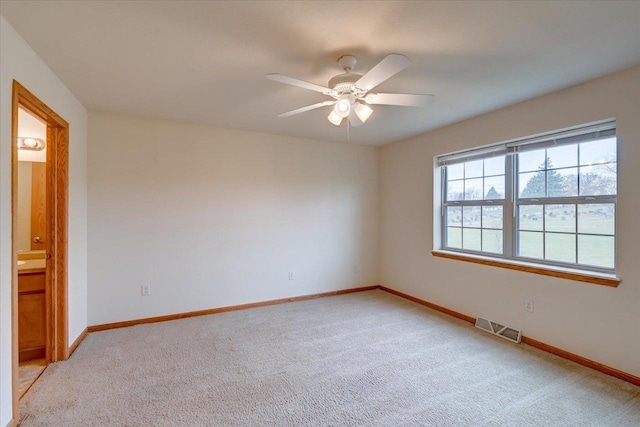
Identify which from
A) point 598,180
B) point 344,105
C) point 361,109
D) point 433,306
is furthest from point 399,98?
point 433,306

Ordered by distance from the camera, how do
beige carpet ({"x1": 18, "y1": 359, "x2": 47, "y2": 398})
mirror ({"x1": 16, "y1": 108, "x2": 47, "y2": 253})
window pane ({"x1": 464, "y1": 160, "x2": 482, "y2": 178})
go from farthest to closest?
window pane ({"x1": 464, "y1": 160, "x2": 482, "y2": 178})
mirror ({"x1": 16, "y1": 108, "x2": 47, "y2": 253})
beige carpet ({"x1": 18, "y1": 359, "x2": 47, "y2": 398})

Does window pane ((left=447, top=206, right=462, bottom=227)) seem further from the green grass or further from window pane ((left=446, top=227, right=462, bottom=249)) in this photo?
the green grass

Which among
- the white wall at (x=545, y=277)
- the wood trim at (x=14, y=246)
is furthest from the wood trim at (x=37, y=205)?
the white wall at (x=545, y=277)

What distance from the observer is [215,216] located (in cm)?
384

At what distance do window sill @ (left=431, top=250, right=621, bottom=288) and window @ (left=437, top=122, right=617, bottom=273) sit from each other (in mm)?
121

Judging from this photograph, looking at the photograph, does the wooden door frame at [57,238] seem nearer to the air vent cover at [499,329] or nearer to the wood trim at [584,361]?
the air vent cover at [499,329]

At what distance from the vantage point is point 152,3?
158cm

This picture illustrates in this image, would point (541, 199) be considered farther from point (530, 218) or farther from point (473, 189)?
point (473, 189)

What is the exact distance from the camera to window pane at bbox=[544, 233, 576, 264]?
277cm

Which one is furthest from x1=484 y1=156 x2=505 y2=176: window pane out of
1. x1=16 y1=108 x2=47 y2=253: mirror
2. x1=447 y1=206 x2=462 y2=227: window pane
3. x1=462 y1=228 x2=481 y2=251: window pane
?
x1=16 y1=108 x2=47 y2=253: mirror

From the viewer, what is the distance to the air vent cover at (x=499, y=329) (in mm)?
2998

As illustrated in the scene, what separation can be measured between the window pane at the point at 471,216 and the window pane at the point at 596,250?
3.48ft

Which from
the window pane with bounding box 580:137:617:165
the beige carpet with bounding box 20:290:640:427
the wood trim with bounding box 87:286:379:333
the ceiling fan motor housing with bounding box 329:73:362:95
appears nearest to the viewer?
the beige carpet with bounding box 20:290:640:427

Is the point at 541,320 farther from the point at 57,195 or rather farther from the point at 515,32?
the point at 57,195
